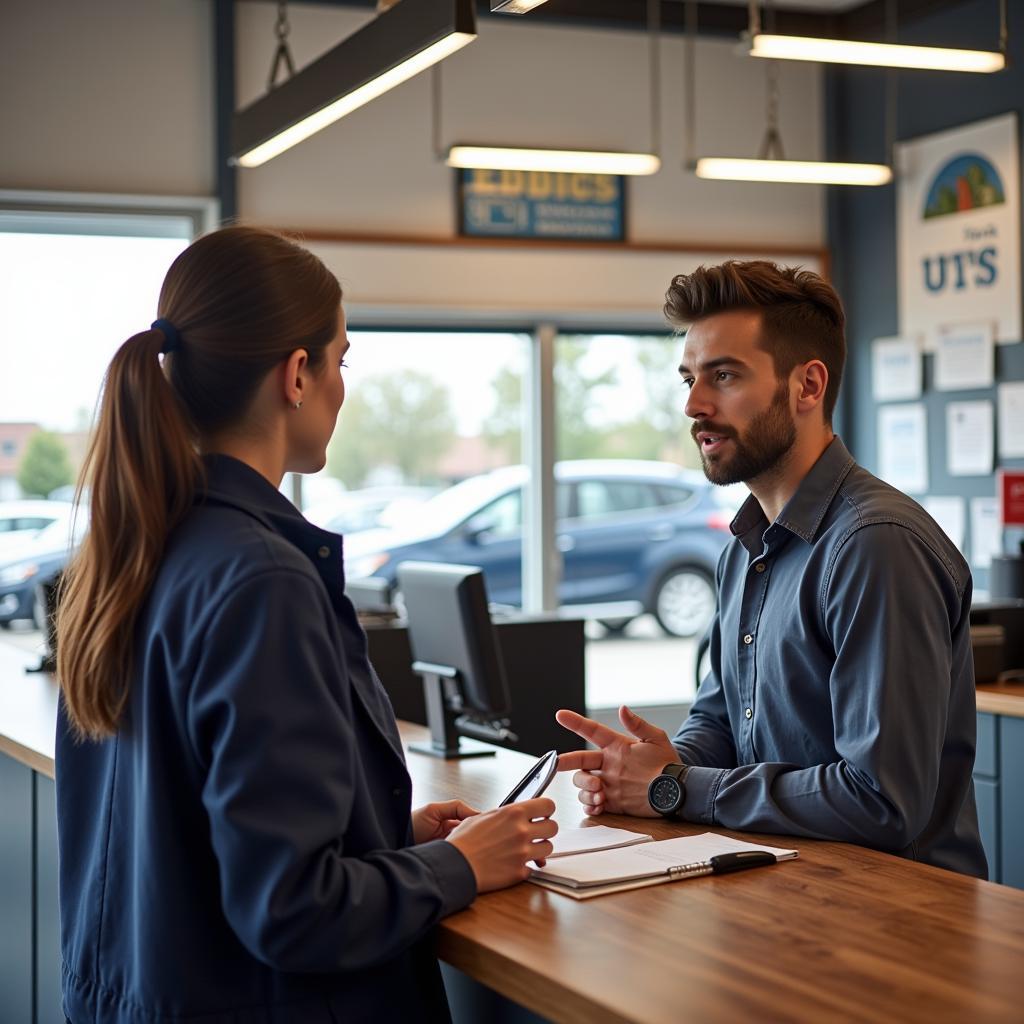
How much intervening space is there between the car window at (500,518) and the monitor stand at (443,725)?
321 centimetres

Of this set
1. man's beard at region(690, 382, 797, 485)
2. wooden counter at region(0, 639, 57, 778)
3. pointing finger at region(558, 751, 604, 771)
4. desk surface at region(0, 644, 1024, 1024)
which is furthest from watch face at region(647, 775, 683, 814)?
wooden counter at region(0, 639, 57, 778)

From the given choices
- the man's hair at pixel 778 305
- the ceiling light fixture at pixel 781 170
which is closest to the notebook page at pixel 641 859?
the man's hair at pixel 778 305

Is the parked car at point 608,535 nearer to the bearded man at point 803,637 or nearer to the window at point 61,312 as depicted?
the window at point 61,312

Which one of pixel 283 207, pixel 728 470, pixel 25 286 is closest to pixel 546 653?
pixel 728 470

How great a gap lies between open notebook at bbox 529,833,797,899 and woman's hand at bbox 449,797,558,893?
4cm

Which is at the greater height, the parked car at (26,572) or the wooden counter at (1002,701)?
the parked car at (26,572)

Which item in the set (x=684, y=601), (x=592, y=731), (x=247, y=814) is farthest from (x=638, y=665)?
(x=247, y=814)

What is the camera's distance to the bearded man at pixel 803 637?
1921 mm

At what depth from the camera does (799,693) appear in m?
2.11

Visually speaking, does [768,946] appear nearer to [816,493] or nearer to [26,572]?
[816,493]

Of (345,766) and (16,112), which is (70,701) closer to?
(345,766)

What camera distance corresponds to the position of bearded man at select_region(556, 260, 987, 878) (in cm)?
192

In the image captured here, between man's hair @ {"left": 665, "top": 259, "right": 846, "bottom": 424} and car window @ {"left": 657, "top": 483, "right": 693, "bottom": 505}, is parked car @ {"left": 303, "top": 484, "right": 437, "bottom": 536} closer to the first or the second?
car window @ {"left": 657, "top": 483, "right": 693, "bottom": 505}

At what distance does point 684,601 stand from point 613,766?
456 cm
